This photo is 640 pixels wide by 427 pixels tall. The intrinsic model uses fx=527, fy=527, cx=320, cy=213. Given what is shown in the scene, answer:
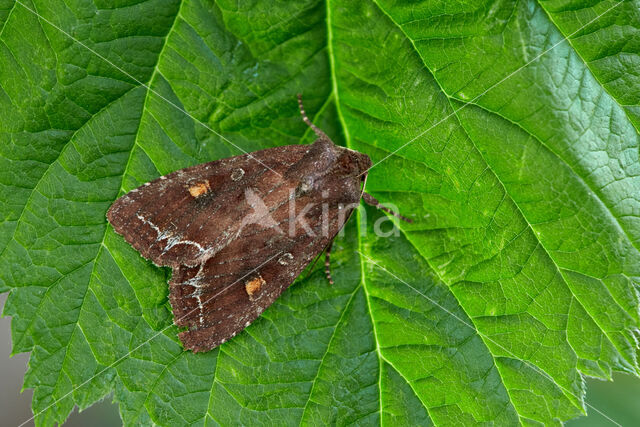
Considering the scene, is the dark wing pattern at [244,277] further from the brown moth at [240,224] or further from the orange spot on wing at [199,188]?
the orange spot on wing at [199,188]

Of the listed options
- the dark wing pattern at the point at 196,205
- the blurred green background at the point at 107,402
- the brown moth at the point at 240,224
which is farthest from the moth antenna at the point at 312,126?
the blurred green background at the point at 107,402

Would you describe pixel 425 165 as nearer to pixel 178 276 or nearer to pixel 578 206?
pixel 578 206

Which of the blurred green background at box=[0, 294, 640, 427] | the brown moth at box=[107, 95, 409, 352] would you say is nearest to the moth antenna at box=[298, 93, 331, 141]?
the brown moth at box=[107, 95, 409, 352]

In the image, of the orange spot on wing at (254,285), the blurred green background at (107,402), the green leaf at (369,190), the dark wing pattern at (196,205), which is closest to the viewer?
the green leaf at (369,190)

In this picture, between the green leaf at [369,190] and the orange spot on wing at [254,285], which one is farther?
the orange spot on wing at [254,285]

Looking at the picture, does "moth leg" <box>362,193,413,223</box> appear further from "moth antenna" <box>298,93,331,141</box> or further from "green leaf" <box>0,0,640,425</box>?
"moth antenna" <box>298,93,331,141</box>

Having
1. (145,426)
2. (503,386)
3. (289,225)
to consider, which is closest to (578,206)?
(503,386)
